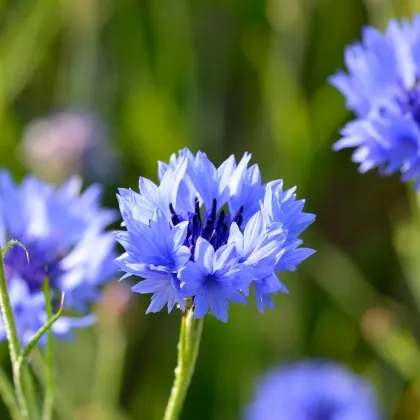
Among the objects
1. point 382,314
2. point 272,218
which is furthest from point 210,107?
point 272,218

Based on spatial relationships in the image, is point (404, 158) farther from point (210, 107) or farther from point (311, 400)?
point (210, 107)

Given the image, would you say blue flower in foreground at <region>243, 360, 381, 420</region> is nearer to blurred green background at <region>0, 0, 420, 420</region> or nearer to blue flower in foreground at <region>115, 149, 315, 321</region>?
blurred green background at <region>0, 0, 420, 420</region>

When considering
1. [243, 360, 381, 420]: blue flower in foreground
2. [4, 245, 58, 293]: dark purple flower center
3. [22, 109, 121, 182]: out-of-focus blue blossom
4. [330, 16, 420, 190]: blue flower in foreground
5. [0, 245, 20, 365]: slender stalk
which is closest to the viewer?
[0, 245, 20, 365]: slender stalk

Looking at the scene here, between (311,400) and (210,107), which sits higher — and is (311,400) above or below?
below

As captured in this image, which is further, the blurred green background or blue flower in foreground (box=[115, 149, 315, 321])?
the blurred green background

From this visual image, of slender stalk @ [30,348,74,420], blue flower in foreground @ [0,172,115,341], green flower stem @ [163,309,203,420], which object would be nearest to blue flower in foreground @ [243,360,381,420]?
slender stalk @ [30,348,74,420]
